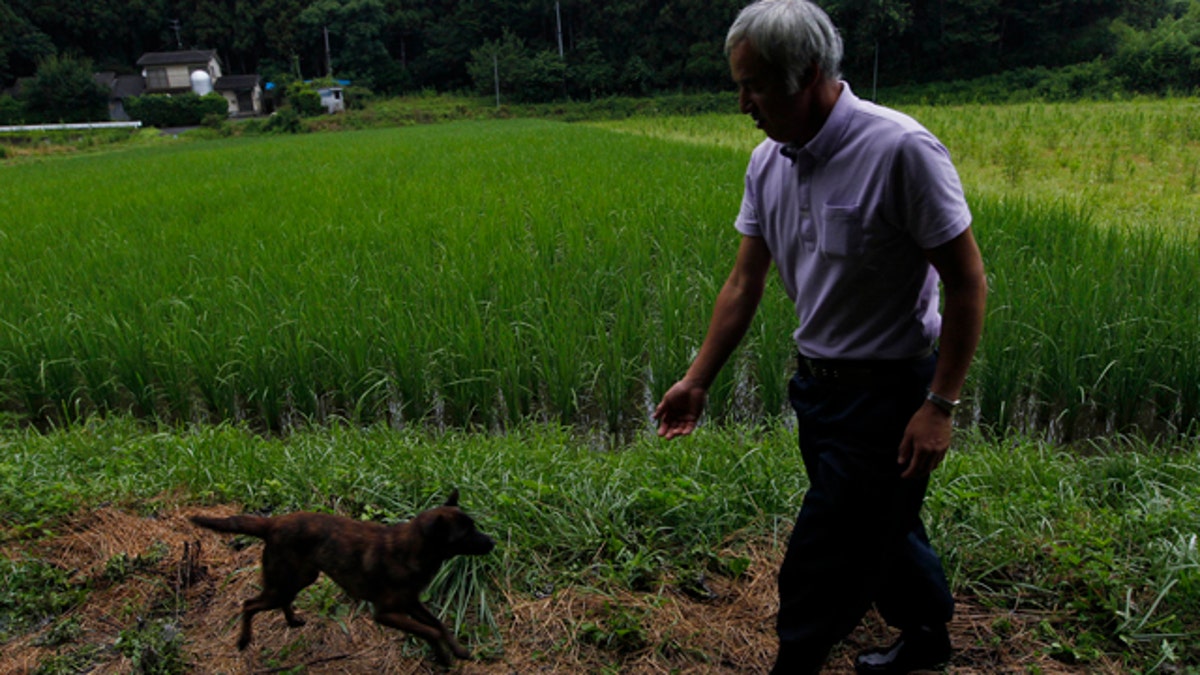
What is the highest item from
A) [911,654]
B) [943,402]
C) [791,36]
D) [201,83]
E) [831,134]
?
[201,83]

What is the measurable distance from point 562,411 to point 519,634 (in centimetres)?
165

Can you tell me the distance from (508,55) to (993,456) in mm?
41905

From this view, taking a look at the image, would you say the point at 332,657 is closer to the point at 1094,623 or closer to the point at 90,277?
the point at 1094,623

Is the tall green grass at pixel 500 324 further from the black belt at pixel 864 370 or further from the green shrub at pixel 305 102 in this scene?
the green shrub at pixel 305 102

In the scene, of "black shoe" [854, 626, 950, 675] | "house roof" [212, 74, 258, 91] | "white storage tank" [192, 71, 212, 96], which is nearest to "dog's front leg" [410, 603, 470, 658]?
"black shoe" [854, 626, 950, 675]

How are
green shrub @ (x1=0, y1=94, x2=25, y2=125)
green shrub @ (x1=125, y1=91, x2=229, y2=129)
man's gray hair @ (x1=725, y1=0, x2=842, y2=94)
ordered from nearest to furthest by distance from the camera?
man's gray hair @ (x1=725, y1=0, x2=842, y2=94) → green shrub @ (x1=0, y1=94, x2=25, y2=125) → green shrub @ (x1=125, y1=91, x2=229, y2=129)

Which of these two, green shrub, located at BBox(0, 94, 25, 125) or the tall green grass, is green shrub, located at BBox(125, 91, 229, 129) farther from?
the tall green grass

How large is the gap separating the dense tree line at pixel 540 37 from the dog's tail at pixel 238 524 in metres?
34.0

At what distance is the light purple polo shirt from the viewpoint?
4.17 ft

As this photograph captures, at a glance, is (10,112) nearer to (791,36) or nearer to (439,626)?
(439,626)

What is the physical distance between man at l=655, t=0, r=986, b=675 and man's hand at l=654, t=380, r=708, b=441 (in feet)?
0.77

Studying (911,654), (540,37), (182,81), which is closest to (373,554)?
(911,654)

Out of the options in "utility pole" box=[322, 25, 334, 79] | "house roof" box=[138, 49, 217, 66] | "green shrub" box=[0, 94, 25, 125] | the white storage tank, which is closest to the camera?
"green shrub" box=[0, 94, 25, 125]

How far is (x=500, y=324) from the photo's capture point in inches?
139
